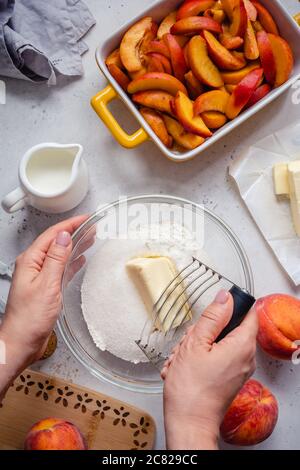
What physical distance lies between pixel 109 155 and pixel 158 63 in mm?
220

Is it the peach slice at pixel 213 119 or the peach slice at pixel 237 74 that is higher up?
the peach slice at pixel 237 74

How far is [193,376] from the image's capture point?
896mm

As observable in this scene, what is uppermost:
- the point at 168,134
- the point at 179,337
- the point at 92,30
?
the point at 92,30

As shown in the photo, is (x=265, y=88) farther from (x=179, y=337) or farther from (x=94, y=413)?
(x=94, y=413)

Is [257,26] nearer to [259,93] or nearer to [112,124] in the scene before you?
[259,93]

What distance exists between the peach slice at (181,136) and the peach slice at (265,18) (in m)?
0.25

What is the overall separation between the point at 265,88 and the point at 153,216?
33 cm

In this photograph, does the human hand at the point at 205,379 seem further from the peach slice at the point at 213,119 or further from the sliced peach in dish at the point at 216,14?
the sliced peach in dish at the point at 216,14

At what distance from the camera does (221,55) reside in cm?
107

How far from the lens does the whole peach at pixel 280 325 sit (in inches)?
42.4

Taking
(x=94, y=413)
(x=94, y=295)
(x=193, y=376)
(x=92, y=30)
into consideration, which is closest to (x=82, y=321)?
(x=94, y=295)

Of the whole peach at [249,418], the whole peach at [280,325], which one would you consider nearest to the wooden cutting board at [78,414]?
the whole peach at [249,418]
